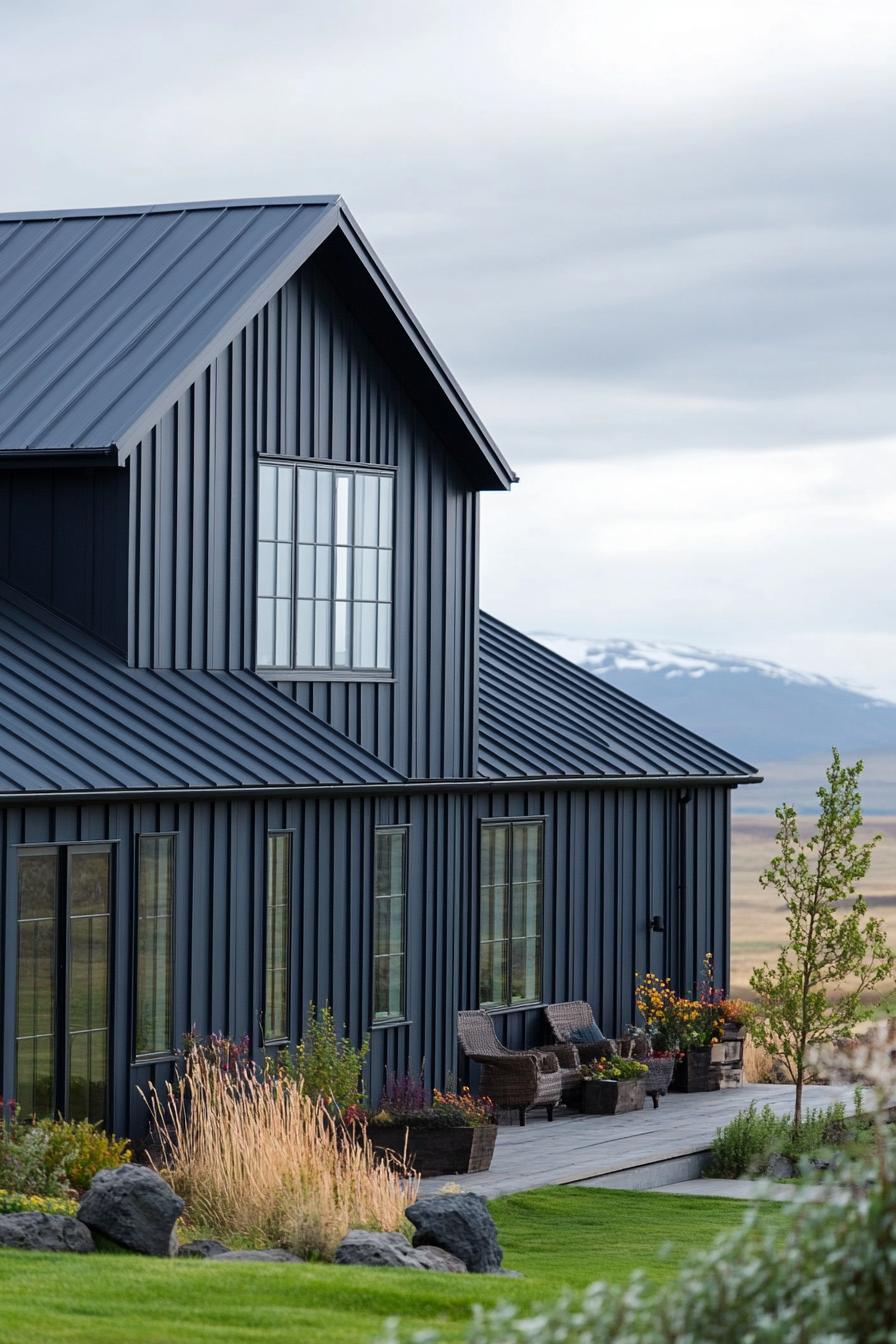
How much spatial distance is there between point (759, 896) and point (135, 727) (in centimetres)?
9678

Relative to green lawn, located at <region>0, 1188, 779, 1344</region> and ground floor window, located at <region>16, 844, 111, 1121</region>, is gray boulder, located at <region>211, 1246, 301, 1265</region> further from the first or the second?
ground floor window, located at <region>16, 844, 111, 1121</region>

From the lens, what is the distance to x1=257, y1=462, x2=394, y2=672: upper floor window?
18.2m

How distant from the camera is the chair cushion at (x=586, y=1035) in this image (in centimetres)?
2050

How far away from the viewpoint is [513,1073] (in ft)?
61.8

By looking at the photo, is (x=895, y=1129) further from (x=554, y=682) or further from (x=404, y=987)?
(x=554, y=682)

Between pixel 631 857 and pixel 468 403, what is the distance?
5.27 m

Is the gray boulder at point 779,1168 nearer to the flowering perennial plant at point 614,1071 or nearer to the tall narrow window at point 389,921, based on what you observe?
the flowering perennial plant at point 614,1071

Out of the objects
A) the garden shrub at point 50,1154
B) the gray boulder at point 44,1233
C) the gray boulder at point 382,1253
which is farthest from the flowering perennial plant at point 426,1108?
the gray boulder at point 44,1233

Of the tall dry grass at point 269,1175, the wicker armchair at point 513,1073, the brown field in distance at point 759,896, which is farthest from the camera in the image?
the brown field in distance at point 759,896

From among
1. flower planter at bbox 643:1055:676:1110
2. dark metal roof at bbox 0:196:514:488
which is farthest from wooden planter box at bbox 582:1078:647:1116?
dark metal roof at bbox 0:196:514:488

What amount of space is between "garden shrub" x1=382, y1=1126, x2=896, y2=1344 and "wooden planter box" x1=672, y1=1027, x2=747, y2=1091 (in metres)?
15.2

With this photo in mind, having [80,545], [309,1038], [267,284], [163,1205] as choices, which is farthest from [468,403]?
[163,1205]

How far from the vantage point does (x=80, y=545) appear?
16922mm

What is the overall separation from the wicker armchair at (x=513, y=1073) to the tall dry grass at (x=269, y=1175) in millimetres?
3933
